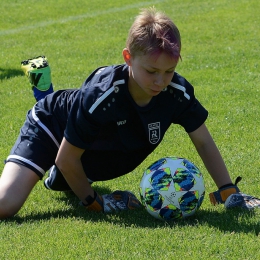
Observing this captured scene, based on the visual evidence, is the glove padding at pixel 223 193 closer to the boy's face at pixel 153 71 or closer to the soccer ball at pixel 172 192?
the soccer ball at pixel 172 192

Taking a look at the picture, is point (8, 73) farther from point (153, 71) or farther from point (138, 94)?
point (153, 71)

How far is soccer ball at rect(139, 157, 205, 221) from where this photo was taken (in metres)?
4.28

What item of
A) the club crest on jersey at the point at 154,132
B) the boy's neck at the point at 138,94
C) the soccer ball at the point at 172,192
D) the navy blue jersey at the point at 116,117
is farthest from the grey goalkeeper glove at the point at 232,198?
the boy's neck at the point at 138,94

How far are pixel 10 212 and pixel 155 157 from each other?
5.83 feet

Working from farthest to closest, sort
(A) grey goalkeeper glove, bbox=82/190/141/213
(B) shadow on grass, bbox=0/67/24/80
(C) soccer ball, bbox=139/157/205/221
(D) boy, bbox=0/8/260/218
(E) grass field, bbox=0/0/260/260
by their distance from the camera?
1. (B) shadow on grass, bbox=0/67/24/80
2. (A) grey goalkeeper glove, bbox=82/190/141/213
3. (C) soccer ball, bbox=139/157/205/221
4. (D) boy, bbox=0/8/260/218
5. (E) grass field, bbox=0/0/260/260

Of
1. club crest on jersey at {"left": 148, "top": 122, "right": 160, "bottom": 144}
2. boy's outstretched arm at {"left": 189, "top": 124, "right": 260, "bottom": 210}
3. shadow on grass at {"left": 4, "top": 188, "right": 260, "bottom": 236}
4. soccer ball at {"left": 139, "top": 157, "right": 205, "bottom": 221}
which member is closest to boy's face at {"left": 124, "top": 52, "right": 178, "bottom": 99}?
club crest on jersey at {"left": 148, "top": 122, "right": 160, "bottom": 144}

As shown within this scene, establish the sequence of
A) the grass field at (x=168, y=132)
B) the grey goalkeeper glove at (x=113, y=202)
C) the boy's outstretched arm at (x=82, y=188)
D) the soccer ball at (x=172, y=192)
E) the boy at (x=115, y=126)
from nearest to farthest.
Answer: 1. the grass field at (x=168, y=132)
2. the boy at (x=115, y=126)
3. the soccer ball at (x=172, y=192)
4. the boy's outstretched arm at (x=82, y=188)
5. the grey goalkeeper glove at (x=113, y=202)

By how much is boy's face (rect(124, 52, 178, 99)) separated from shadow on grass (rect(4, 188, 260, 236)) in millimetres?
943

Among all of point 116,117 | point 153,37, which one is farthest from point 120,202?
point 153,37

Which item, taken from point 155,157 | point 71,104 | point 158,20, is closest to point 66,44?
point 155,157

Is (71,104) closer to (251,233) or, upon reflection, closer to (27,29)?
(251,233)

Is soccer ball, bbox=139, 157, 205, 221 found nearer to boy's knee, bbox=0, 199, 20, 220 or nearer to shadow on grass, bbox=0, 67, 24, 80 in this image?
boy's knee, bbox=0, 199, 20, 220

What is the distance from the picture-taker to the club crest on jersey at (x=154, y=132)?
446cm

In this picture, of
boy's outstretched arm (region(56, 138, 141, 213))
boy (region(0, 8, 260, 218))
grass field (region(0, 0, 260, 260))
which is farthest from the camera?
boy's outstretched arm (region(56, 138, 141, 213))
